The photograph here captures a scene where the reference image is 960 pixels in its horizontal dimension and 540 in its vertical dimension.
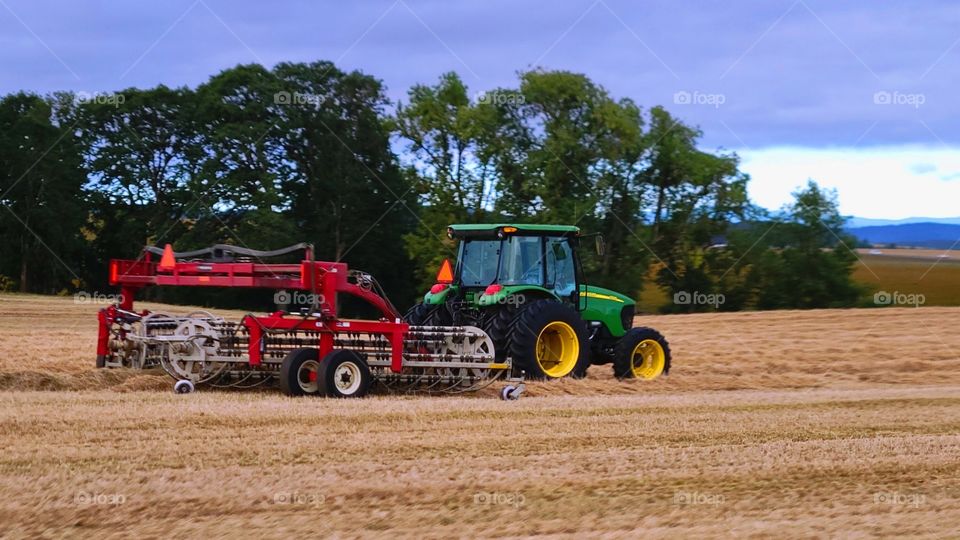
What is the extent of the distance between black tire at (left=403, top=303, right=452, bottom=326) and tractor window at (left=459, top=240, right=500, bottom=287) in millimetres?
402

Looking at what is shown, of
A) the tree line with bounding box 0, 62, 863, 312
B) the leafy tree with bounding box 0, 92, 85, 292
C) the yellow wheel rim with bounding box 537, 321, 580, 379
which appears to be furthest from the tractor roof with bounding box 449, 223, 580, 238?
the leafy tree with bounding box 0, 92, 85, 292

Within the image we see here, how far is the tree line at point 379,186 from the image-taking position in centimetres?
3338

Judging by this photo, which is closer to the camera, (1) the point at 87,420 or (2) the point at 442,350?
(1) the point at 87,420

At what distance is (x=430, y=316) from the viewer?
13.0 metres

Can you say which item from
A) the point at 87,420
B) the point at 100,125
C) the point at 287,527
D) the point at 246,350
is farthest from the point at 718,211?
the point at 287,527

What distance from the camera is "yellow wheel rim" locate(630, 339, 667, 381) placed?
1373 cm

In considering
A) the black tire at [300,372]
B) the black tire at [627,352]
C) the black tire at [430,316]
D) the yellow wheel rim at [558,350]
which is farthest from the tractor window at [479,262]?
the black tire at [300,372]

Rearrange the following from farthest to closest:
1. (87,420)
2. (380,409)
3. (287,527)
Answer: (380,409) < (87,420) < (287,527)

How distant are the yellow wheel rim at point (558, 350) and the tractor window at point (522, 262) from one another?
1.80 ft

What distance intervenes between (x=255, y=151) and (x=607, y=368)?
20819mm

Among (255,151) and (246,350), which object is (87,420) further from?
(255,151)

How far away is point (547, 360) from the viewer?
42.3 ft

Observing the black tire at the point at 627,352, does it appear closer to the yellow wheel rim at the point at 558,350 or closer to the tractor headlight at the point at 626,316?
the tractor headlight at the point at 626,316

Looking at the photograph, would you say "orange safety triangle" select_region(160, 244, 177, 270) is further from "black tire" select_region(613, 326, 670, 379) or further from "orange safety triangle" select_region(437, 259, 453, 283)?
"black tire" select_region(613, 326, 670, 379)
